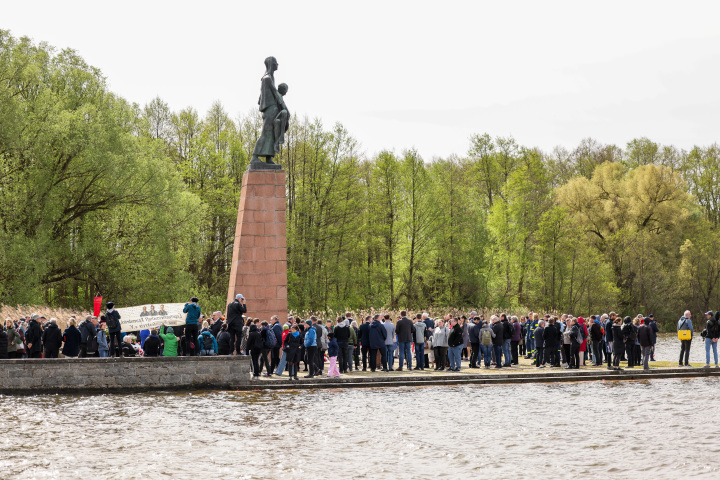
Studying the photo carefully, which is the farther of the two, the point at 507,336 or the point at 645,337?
the point at 507,336

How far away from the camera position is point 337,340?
2066 centimetres

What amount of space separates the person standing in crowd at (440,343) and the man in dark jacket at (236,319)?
209 inches

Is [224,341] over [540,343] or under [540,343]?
over

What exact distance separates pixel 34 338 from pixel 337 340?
7537 millimetres

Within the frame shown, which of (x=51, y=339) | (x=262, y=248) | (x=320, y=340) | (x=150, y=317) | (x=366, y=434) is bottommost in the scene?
(x=366, y=434)

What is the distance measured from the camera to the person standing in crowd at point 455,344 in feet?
69.8

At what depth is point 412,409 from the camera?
15781 mm

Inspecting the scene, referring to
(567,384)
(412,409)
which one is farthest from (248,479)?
(567,384)

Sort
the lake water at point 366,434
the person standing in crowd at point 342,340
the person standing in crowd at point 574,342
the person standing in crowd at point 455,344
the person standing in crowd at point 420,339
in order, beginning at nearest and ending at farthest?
the lake water at point 366,434 → the person standing in crowd at point 342,340 → the person standing in crowd at point 455,344 → the person standing in crowd at point 420,339 → the person standing in crowd at point 574,342

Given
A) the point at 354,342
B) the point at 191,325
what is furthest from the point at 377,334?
the point at 191,325

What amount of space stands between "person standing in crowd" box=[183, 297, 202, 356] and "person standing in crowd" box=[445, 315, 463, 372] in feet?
21.7

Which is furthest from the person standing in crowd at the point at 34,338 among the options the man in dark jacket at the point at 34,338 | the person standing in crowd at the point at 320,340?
the person standing in crowd at the point at 320,340

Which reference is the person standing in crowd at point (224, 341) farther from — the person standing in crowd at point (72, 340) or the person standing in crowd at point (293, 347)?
the person standing in crowd at point (72, 340)

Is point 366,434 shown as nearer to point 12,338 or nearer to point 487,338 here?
point 487,338
